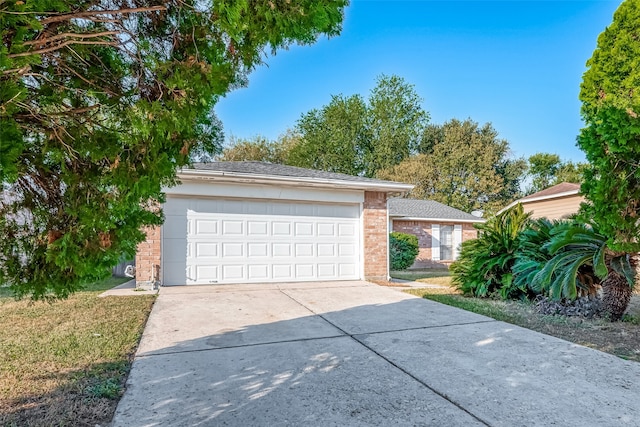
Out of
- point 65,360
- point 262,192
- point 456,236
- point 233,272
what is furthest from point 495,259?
point 456,236

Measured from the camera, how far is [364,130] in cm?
3209

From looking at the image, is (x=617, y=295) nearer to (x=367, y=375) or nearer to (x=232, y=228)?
(x=367, y=375)

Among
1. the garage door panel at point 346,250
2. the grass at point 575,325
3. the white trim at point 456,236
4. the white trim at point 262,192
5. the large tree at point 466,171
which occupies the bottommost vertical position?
the grass at point 575,325

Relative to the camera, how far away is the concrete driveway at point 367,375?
2615 millimetres

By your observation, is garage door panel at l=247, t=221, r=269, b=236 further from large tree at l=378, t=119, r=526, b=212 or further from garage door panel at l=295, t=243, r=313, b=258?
large tree at l=378, t=119, r=526, b=212

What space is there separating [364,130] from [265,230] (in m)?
24.4

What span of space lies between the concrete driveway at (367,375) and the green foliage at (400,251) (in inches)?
355

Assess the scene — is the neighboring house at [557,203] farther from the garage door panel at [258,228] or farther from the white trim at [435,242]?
the garage door panel at [258,228]

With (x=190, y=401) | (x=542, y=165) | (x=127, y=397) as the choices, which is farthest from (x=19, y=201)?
(x=542, y=165)

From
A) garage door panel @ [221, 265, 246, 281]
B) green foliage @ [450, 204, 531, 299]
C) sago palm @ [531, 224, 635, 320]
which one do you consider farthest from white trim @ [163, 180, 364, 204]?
sago palm @ [531, 224, 635, 320]

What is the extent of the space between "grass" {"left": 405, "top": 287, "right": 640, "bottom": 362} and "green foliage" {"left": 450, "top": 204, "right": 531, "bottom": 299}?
18.1 inches

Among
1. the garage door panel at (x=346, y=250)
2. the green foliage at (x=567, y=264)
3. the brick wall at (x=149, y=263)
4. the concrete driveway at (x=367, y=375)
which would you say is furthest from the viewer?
the garage door panel at (x=346, y=250)

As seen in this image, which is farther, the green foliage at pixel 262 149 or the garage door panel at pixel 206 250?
the green foliage at pixel 262 149

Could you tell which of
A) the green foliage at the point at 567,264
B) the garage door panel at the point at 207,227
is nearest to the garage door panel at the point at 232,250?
the garage door panel at the point at 207,227
